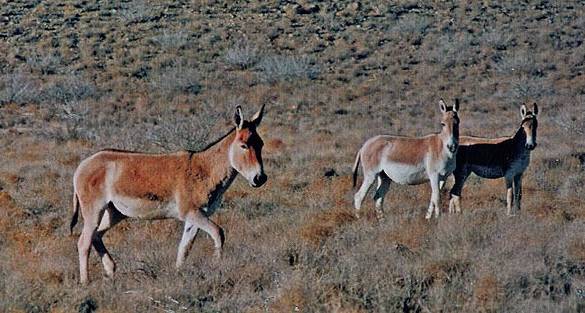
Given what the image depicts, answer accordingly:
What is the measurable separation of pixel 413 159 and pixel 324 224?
102 inches

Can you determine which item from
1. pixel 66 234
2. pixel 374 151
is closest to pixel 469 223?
pixel 374 151

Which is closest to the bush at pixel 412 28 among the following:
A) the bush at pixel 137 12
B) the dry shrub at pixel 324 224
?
the bush at pixel 137 12

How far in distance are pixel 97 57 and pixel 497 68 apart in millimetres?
18571

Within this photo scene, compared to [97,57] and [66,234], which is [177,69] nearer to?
[97,57]

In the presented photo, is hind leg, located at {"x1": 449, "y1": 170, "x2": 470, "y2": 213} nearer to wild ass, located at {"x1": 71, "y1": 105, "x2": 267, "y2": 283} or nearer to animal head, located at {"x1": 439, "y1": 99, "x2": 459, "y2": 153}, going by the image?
animal head, located at {"x1": 439, "y1": 99, "x2": 459, "y2": 153}

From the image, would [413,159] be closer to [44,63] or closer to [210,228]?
[210,228]

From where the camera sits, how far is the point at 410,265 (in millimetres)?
Answer: 9461

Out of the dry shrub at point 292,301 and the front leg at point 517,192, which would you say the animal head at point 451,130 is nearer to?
the front leg at point 517,192

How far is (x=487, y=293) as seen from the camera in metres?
8.56

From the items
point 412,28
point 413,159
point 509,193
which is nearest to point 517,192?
point 509,193

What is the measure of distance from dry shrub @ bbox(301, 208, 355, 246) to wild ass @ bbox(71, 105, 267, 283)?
2.02 metres

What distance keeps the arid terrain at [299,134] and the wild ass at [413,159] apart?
1.60 ft

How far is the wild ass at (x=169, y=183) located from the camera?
952 centimetres

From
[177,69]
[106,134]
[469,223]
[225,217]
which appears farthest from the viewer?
[177,69]
